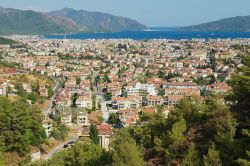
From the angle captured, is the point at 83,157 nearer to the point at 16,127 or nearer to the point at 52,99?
the point at 16,127

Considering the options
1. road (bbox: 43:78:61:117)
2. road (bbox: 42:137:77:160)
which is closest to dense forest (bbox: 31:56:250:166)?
road (bbox: 42:137:77:160)

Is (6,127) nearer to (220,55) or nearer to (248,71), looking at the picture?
(248,71)

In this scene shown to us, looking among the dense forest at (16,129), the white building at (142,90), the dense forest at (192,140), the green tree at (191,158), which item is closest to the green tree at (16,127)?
the dense forest at (16,129)

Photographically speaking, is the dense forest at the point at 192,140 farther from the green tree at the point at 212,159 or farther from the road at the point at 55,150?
the road at the point at 55,150

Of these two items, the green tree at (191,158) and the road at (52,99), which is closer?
the green tree at (191,158)

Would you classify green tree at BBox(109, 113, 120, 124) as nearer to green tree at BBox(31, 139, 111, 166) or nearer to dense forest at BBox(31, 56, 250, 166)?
dense forest at BBox(31, 56, 250, 166)

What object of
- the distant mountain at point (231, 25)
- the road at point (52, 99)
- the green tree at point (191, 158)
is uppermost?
the green tree at point (191, 158)

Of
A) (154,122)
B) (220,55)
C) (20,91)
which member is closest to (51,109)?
(20,91)
